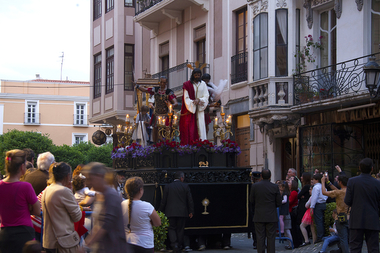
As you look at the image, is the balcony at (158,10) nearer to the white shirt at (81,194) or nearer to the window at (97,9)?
the window at (97,9)

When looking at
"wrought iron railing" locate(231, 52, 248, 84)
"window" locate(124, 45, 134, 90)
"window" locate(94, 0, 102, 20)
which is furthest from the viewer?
"window" locate(94, 0, 102, 20)

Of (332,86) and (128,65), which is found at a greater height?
(128,65)

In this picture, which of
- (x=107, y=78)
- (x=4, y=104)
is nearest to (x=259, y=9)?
(x=107, y=78)

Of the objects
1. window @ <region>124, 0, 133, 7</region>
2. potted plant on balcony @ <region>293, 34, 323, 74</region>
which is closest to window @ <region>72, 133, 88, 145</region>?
window @ <region>124, 0, 133, 7</region>

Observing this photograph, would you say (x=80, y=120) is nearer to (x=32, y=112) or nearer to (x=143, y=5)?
(x=32, y=112)

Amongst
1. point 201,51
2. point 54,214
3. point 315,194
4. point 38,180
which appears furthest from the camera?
point 201,51

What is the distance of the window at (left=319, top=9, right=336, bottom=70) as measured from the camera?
16734mm

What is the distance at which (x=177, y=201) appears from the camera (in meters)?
11.3

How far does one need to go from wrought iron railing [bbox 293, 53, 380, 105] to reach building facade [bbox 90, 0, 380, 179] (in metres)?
0.03

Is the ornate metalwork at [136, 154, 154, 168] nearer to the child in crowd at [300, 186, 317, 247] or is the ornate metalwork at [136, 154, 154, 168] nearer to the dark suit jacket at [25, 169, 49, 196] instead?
the child in crowd at [300, 186, 317, 247]

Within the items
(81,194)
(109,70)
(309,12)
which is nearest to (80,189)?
(81,194)

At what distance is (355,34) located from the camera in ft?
50.9

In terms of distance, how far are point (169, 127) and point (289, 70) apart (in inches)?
230

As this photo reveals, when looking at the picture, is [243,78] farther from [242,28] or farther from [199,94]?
[199,94]
